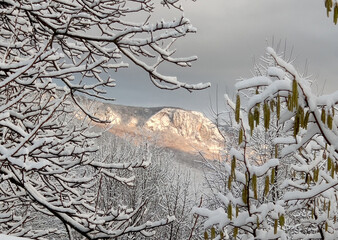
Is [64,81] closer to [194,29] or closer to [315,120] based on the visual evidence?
[194,29]

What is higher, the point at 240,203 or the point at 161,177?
the point at 161,177

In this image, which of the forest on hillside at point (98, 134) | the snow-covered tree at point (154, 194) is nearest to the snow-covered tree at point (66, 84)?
the forest on hillside at point (98, 134)

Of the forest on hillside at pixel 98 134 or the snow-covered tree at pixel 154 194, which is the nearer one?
the forest on hillside at pixel 98 134

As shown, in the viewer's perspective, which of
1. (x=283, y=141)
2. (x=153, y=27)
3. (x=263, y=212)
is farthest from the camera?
(x=153, y=27)

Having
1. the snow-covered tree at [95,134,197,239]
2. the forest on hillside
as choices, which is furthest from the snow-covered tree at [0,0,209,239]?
the snow-covered tree at [95,134,197,239]

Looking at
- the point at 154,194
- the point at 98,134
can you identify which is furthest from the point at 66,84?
the point at 154,194

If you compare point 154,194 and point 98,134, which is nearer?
point 98,134

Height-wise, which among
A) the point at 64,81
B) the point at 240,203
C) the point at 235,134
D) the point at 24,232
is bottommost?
the point at 24,232

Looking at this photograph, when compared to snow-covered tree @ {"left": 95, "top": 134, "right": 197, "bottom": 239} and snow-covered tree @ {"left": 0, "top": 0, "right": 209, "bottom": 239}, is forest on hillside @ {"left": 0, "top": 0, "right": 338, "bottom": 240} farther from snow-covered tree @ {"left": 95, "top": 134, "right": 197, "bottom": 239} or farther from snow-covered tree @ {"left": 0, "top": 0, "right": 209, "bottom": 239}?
snow-covered tree @ {"left": 95, "top": 134, "right": 197, "bottom": 239}

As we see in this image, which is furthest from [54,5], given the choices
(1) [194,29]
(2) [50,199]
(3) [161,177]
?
(3) [161,177]

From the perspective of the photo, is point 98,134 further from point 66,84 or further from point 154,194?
point 154,194

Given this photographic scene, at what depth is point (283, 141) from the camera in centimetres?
343

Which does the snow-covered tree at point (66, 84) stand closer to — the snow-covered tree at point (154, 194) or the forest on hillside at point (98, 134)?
the forest on hillside at point (98, 134)

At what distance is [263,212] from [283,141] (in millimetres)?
657
